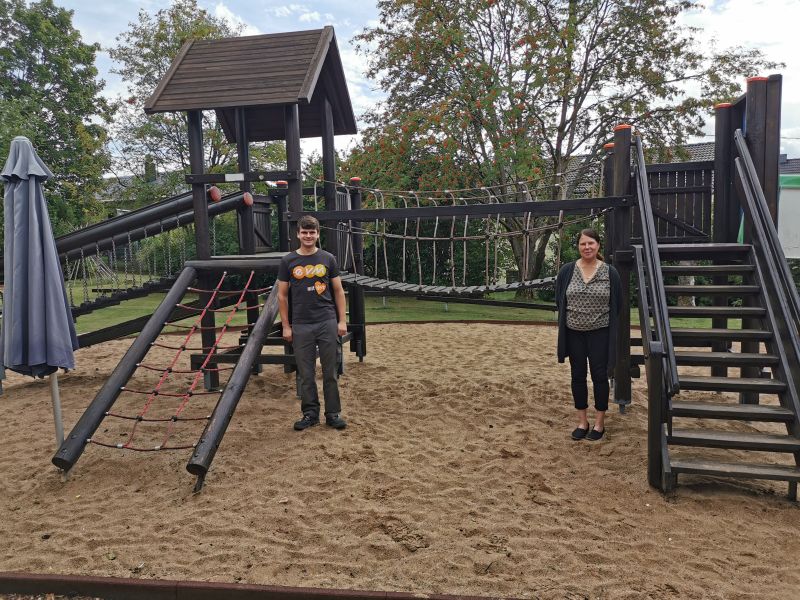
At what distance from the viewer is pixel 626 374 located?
559 centimetres

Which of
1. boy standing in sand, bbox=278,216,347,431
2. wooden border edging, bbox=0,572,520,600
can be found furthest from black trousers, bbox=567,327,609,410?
wooden border edging, bbox=0,572,520,600

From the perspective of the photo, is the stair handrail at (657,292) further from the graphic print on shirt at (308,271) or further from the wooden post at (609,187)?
the graphic print on shirt at (308,271)

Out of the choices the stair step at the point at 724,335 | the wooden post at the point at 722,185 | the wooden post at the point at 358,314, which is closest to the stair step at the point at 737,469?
the stair step at the point at 724,335

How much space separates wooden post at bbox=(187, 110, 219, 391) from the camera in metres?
6.30

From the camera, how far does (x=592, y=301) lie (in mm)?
4371

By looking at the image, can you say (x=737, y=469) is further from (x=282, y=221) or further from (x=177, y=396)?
(x=282, y=221)

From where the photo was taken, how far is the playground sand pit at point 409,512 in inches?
112

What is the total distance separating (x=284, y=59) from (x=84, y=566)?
18.3 feet

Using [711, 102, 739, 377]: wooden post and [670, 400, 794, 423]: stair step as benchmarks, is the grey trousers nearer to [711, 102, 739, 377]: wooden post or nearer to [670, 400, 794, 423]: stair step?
[670, 400, 794, 423]: stair step

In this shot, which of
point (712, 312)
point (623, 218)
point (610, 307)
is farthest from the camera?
point (623, 218)

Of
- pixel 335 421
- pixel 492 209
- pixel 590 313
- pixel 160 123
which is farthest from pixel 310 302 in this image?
pixel 160 123

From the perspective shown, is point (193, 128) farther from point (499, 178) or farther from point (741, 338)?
point (499, 178)

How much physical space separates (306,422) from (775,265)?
4.21 metres

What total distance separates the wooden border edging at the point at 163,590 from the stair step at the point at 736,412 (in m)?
2.28
